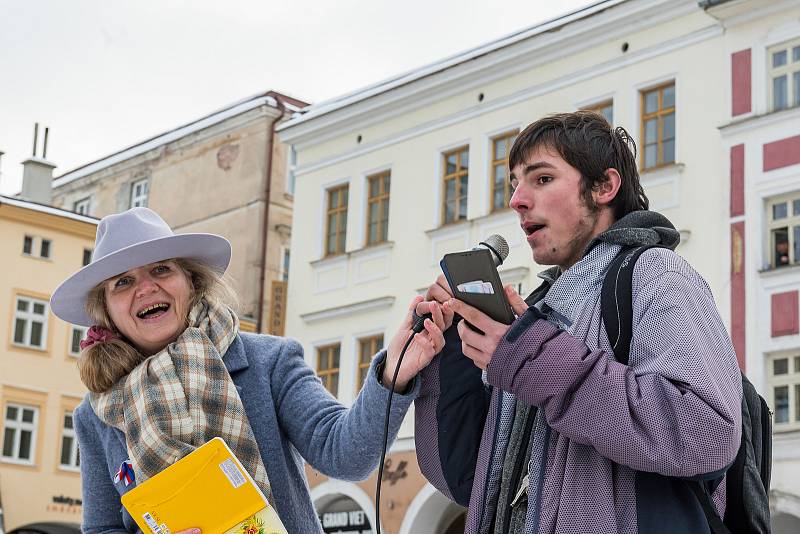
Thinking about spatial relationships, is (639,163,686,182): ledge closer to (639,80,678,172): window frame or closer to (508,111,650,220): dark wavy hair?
(639,80,678,172): window frame

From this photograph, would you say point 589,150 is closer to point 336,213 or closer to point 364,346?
point 364,346

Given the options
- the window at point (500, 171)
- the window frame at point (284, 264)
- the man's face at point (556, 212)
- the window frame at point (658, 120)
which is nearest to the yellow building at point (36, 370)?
the window frame at point (284, 264)

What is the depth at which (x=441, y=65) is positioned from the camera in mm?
23812

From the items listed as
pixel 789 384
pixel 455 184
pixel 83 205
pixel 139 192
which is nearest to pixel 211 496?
pixel 789 384

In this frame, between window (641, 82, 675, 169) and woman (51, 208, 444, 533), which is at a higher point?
window (641, 82, 675, 169)

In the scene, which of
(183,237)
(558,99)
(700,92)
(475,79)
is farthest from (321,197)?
(183,237)

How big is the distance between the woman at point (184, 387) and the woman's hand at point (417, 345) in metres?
0.11

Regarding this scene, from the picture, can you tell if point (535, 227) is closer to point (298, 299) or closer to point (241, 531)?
point (241, 531)

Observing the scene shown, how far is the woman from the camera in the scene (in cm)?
384

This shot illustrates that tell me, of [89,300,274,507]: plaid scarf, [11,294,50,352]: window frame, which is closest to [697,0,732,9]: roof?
[89,300,274,507]: plaid scarf

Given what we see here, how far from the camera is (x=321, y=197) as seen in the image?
84.5 feet

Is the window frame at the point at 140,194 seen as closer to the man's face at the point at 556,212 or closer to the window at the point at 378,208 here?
the window at the point at 378,208

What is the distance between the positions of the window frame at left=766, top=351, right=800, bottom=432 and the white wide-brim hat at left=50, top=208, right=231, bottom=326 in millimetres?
14327

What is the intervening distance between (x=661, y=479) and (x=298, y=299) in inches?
902
